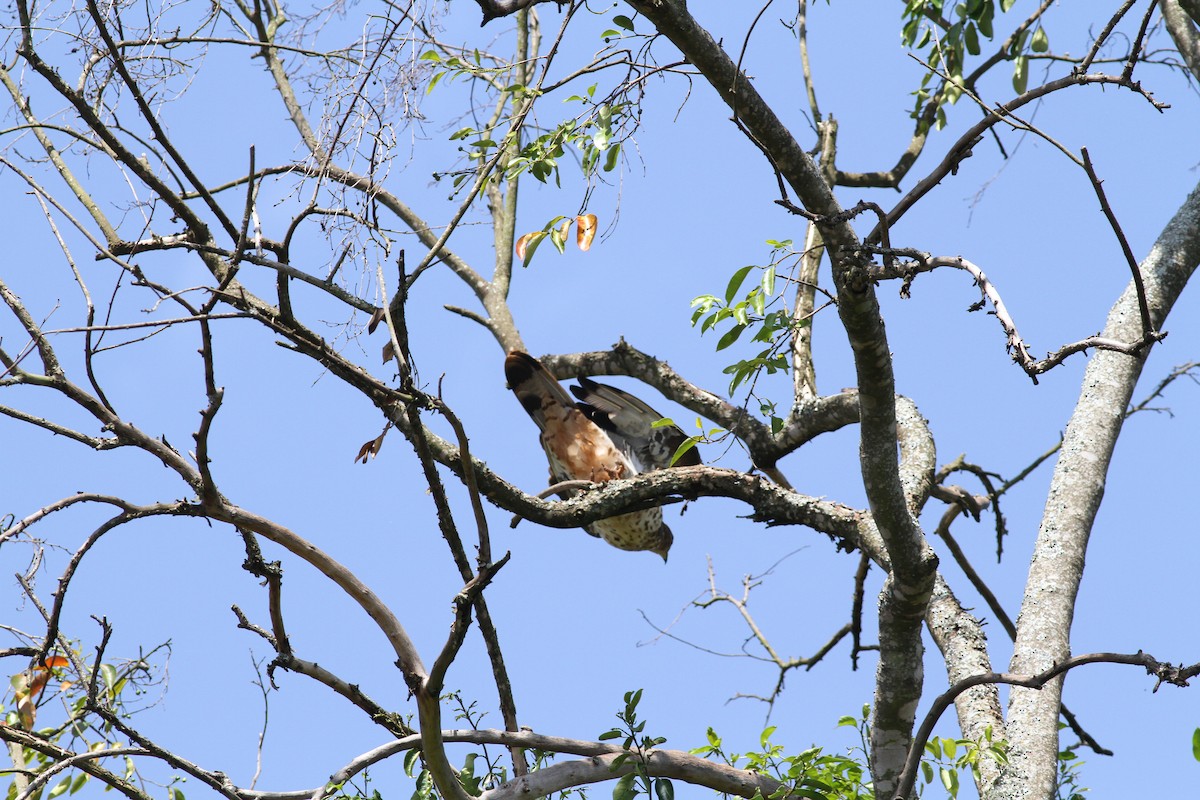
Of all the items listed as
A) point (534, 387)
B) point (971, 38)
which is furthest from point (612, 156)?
point (971, 38)

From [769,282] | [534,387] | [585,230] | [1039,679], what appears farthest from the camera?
[534,387]

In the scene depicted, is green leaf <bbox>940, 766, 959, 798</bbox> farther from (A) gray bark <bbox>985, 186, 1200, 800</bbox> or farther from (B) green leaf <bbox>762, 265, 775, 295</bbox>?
(B) green leaf <bbox>762, 265, 775, 295</bbox>

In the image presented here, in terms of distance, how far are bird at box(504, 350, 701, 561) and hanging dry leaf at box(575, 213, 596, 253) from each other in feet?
A: 3.91

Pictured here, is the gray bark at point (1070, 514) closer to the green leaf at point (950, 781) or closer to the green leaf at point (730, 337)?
the green leaf at point (950, 781)

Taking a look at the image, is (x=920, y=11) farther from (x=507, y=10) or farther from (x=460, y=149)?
(x=507, y=10)

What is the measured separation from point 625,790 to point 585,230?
1.60 meters

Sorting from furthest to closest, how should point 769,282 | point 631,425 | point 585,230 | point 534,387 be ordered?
1. point 631,425
2. point 534,387
3. point 585,230
4. point 769,282

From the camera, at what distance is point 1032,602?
11.0 feet

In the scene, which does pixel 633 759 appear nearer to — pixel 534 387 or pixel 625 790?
pixel 625 790

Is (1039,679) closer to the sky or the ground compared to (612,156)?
closer to the ground

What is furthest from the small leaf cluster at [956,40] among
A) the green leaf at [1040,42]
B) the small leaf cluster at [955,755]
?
the small leaf cluster at [955,755]

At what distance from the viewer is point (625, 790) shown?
286 centimetres

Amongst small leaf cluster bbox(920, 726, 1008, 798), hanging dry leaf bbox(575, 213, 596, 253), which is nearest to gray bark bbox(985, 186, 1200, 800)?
small leaf cluster bbox(920, 726, 1008, 798)

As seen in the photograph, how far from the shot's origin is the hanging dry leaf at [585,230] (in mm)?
3148
